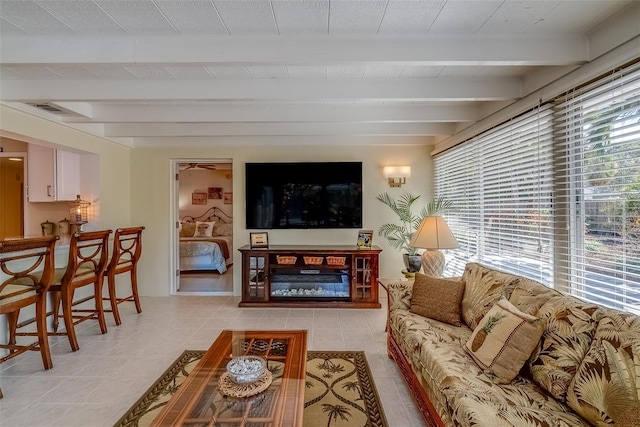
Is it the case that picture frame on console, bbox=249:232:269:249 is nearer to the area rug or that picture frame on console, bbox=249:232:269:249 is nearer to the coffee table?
the area rug

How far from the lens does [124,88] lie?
2533 millimetres

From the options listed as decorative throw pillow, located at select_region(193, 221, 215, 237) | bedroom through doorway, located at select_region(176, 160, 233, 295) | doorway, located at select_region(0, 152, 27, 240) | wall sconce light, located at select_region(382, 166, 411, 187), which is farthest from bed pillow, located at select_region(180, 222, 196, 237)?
wall sconce light, located at select_region(382, 166, 411, 187)

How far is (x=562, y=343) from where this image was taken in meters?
1.49

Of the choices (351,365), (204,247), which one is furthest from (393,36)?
(204,247)

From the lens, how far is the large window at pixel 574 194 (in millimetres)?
1637

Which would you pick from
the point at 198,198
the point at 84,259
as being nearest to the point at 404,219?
the point at 84,259

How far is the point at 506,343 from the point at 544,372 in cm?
19

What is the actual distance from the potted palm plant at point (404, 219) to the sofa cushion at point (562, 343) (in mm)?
2413

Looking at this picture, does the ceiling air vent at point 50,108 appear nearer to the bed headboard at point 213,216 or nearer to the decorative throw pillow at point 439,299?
the decorative throw pillow at point 439,299

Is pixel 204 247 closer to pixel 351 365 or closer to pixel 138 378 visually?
pixel 138 378

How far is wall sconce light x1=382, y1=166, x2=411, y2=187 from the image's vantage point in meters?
4.28

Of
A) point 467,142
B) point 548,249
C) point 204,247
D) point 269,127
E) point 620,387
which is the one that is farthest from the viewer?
point 204,247

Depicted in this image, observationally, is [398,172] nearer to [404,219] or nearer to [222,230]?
[404,219]

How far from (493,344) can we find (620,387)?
1.81 feet
